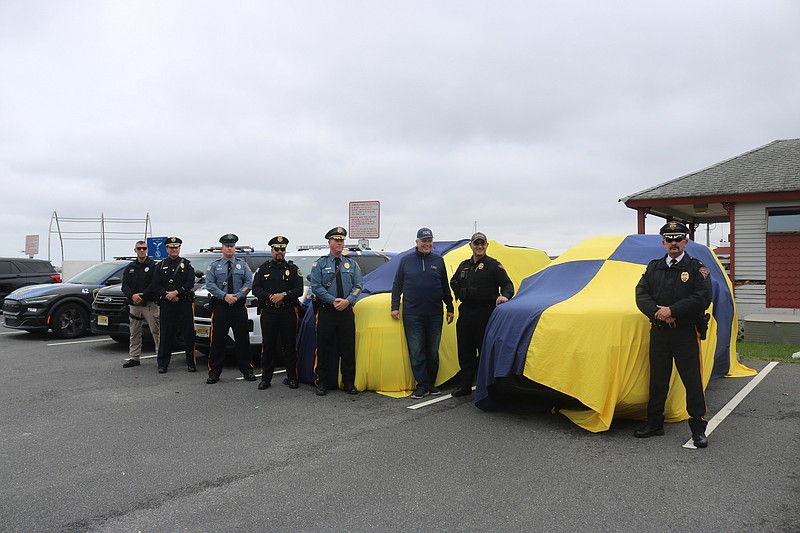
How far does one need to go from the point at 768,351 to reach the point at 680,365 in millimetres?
6127

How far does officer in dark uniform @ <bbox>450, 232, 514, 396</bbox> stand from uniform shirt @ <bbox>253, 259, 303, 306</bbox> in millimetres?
1911

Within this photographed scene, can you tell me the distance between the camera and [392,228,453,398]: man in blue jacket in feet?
21.9

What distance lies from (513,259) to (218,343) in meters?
4.01

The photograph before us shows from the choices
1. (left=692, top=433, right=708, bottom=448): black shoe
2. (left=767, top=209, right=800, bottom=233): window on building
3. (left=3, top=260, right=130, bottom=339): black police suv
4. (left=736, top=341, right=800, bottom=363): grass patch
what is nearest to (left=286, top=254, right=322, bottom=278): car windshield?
(left=3, top=260, right=130, bottom=339): black police suv

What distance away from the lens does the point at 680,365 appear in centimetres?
488

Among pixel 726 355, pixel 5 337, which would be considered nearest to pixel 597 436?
pixel 726 355

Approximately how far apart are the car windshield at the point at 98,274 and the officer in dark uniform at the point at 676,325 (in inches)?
419

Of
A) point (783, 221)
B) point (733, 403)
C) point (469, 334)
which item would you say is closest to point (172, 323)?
point (469, 334)

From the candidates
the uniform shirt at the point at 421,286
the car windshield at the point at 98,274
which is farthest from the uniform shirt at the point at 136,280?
the uniform shirt at the point at 421,286

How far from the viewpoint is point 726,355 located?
696cm

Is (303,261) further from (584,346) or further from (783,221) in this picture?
(783,221)

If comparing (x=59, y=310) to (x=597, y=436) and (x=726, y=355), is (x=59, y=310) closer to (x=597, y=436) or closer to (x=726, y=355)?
(x=597, y=436)

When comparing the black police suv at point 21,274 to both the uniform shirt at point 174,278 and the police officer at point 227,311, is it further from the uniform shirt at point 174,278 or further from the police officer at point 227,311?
the police officer at point 227,311

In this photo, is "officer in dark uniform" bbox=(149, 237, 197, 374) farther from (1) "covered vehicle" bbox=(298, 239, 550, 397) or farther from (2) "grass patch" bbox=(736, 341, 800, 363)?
(2) "grass patch" bbox=(736, 341, 800, 363)
